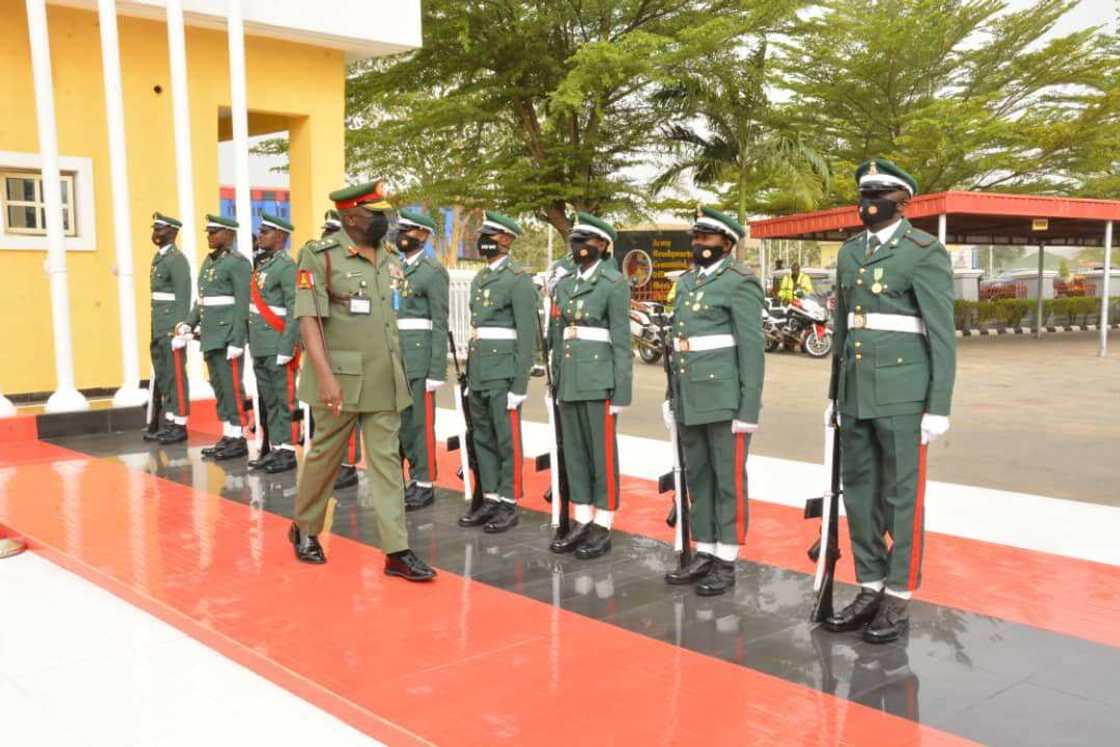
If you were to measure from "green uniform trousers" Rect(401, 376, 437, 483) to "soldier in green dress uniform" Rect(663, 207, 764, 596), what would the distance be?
2025 mm

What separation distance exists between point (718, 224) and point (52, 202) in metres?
6.92

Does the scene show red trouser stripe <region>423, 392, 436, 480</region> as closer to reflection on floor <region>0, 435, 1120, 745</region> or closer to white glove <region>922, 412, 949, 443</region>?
reflection on floor <region>0, 435, 1120, 745</region>

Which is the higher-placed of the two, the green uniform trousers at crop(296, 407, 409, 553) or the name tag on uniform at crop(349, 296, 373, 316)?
the name tag on uniform at crop(349, 296, 373, 316)

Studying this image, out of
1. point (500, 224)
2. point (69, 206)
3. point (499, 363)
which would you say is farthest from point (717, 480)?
point (69, 206)

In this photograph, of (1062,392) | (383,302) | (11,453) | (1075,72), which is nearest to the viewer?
(383,302)

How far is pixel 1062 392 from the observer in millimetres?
12203

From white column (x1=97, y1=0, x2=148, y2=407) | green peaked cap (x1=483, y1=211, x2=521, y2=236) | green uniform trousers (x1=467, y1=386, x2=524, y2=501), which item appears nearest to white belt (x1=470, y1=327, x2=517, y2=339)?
green uniform trousers (x1=467, y1=386, x2=524, y2=501)

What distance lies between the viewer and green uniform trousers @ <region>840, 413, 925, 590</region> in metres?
3.80

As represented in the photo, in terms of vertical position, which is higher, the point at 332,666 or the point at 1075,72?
the point at 1075,72

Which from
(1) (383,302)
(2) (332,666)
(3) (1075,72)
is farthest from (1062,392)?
(3) (1075,72)

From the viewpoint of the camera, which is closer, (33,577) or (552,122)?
(33,577)

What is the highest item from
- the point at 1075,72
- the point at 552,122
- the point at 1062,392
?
the point at 1075,72

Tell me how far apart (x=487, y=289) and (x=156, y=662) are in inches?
105

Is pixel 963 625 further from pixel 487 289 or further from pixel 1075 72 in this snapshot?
pixel 1075 72
